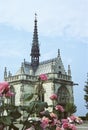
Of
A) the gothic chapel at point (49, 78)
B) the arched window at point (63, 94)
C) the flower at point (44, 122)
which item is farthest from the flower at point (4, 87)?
the arched window at point (63, 94)

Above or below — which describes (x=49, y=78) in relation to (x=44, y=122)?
above

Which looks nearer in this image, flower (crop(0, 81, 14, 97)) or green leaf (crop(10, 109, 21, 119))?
flower (crop(0, 81, 14, 97))

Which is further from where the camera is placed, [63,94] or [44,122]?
[63,94]

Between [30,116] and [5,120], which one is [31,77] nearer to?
[30,116]

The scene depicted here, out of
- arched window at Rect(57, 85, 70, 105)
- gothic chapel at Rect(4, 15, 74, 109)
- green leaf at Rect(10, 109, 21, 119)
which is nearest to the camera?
green leaf at Rect(10, 109, 21, 119)

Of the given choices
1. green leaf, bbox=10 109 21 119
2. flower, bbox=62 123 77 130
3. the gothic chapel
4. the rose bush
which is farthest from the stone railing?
green leaf, bbox=10 109 21 119

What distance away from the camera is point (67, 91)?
196ft

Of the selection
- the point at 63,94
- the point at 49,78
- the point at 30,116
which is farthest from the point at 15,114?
the point at 63,94

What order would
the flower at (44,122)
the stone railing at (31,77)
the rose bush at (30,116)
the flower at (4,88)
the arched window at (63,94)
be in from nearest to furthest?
1. the flower at (4,88)
2. the rose bush at (30,116)
3. the flower at (44,122)
4. the stone railing at (31,77)
5. the arched window at (63,94)

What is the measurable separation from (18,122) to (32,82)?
178ft

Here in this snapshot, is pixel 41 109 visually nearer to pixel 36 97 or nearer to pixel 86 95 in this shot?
pixel 36 97

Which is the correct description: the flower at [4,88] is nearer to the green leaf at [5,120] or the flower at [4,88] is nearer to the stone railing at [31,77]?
the green leaf at [5,120]

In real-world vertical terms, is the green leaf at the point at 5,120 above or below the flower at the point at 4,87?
below

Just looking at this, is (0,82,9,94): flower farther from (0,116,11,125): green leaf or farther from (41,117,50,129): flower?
(41,117,50,129): flower
